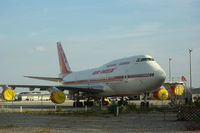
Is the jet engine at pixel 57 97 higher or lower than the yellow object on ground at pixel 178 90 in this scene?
lower

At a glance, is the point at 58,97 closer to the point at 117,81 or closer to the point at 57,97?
the point at 57,97

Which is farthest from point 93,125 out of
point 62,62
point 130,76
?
point 62,62

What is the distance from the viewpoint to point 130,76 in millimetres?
27156

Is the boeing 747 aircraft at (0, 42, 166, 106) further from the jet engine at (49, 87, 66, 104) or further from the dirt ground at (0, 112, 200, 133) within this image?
the dirt ground at (0, 112, 200, 133)

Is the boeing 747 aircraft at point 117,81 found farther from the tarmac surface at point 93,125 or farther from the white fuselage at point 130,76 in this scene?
the tarmac surface at point 93,125

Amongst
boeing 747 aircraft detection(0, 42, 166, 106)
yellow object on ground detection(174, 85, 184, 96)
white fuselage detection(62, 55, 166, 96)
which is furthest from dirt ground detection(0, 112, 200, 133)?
yellow object on ground detection(174, 85, 184, 96)

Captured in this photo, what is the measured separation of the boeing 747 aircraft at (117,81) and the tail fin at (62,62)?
9064 mm

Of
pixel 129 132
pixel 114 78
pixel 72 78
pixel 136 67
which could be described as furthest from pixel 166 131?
pixel 72 78

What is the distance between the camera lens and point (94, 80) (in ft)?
109

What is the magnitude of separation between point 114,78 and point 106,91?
2032 millimetres

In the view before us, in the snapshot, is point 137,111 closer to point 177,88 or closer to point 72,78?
point 177,88

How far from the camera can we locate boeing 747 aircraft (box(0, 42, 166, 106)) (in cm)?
2561

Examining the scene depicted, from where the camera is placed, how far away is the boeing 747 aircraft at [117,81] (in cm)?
2561

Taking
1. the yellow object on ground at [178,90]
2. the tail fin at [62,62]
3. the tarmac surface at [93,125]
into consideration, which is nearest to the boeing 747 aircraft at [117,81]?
the yellow object on ground at [178,90]
